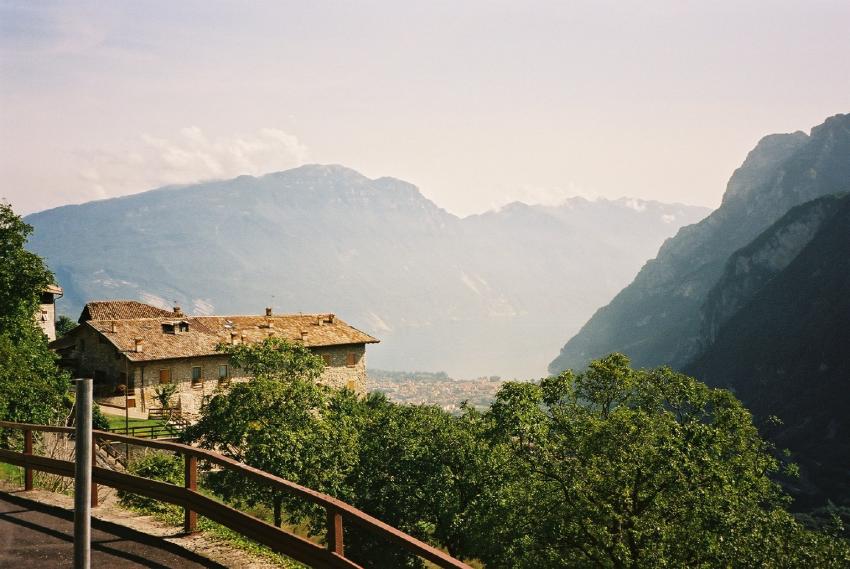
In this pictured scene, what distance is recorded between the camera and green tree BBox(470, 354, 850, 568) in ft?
64.5

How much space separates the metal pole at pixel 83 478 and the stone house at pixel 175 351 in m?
38.7

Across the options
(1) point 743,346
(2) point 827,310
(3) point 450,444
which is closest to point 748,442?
(3) point 450,444

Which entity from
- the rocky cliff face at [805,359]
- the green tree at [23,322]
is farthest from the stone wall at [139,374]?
the rocky cliff face at [805,359]

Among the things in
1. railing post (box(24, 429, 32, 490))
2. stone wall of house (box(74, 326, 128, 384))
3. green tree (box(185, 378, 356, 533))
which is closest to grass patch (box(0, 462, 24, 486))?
railing post (box(24, 429, 32, 490))

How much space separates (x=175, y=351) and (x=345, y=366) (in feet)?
50.4

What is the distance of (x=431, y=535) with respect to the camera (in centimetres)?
2905

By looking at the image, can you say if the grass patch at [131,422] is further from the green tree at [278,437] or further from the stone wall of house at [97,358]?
the green tree at [278,437]

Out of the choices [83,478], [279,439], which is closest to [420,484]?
[279,439]

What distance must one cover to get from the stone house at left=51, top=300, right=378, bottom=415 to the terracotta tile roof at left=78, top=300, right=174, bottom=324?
0.11m

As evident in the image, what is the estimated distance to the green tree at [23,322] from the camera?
28891 millimetres

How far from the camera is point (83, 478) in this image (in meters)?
4.42

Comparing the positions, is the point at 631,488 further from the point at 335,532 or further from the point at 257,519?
the point at 335,532

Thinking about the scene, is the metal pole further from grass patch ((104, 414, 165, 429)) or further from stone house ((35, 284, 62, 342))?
stone house ((35, 284, 62, 342))

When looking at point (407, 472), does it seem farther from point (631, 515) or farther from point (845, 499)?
point (845, 499)
